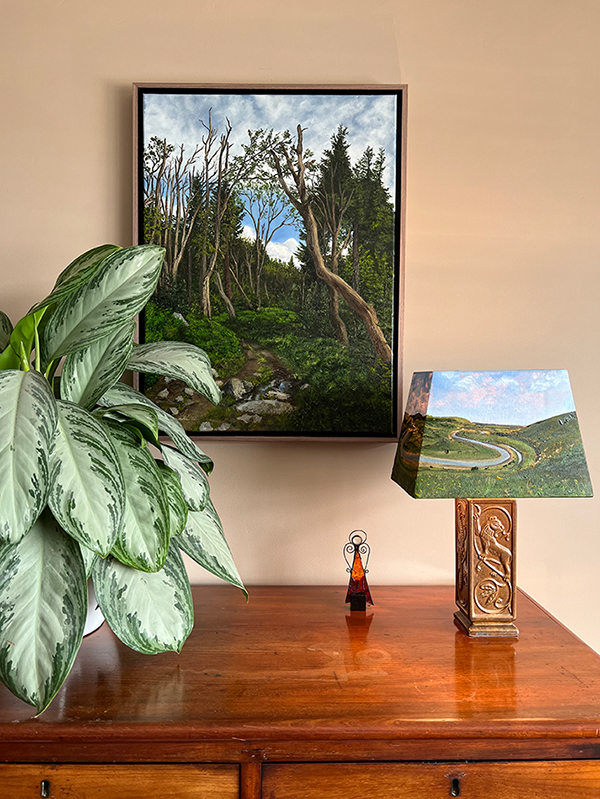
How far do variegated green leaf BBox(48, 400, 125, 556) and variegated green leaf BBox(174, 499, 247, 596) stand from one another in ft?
0.65

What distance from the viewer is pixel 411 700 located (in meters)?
0.85

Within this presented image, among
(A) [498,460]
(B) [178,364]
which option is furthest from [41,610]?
(A) [498,460]

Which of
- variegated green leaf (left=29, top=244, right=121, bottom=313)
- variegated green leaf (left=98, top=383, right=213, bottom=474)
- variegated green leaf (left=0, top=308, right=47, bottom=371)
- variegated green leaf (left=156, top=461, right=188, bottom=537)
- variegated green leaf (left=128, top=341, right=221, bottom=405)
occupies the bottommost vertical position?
variegated green leaf (left=156, top=461, right=188, bottom=537)

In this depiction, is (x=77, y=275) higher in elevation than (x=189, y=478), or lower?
higher

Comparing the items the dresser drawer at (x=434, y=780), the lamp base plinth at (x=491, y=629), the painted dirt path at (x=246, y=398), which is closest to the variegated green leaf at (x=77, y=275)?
Result: the painted dirt path at (x=246, y=398)

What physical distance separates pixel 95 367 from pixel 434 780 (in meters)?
0.75

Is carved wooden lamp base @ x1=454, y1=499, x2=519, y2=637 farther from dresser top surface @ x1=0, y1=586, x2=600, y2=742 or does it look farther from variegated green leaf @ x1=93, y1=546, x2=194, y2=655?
variegated green leaf @ x1=93, y1=546, x2=194, y2=655

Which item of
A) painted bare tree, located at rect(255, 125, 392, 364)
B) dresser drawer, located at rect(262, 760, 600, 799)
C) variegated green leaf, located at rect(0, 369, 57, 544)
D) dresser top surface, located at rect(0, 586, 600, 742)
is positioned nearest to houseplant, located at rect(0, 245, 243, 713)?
variegated green leaf, located at rect(0, 369, 57, 544)

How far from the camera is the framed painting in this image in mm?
1285

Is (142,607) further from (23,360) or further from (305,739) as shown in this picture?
(23,360)

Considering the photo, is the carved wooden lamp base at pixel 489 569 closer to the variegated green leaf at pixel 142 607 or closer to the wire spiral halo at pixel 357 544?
the wire spiral halo at pixel 357 544

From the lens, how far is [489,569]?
1.08m

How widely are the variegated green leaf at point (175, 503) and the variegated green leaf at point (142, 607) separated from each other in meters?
0.08

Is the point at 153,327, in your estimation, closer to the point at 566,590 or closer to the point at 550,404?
the point at 550,404
